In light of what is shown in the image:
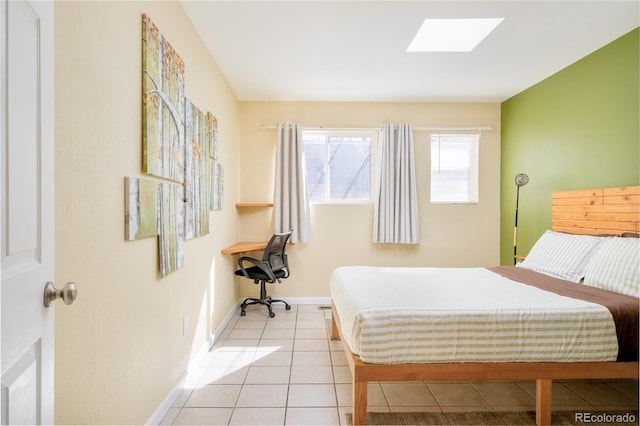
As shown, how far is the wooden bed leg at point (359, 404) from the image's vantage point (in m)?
1.80

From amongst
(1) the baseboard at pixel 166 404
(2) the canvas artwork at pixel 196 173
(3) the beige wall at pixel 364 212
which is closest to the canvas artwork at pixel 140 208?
(2) the canvas artwork at pixel 196 173

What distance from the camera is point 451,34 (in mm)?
2674

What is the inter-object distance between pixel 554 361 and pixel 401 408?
3.01ft

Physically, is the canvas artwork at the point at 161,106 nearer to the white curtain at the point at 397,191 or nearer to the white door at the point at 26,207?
the white door at the point at 26,207

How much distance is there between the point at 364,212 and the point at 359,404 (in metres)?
2.73

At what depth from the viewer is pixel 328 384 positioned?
2.29 meters

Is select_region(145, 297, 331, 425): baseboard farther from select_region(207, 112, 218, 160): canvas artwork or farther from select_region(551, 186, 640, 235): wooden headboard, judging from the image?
select_region(551, 186, 640, 235): wooden headboard

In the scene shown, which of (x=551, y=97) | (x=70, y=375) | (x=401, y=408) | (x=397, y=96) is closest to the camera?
(x=70, y=375)

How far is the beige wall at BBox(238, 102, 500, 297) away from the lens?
167 inches

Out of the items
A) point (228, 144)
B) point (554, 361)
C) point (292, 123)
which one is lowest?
point (554, 361)

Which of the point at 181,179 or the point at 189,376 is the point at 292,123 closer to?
the point at 181,179

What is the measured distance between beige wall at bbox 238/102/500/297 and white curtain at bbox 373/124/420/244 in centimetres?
19

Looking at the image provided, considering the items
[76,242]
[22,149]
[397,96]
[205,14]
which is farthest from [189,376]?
[397,96]

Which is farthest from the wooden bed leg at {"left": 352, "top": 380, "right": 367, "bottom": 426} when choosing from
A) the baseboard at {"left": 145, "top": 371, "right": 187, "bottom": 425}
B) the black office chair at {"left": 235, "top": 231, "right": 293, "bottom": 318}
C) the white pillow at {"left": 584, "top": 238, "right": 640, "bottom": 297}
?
the black office chair at {"left": 235, "top": 231, "right": 293, "bottom": 318}
